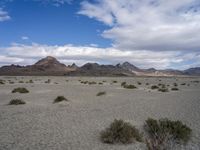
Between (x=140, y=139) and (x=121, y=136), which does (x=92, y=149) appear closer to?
(x=121, y=136)

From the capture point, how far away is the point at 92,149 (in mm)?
7664

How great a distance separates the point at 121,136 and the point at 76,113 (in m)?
5.66

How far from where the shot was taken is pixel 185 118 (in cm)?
1214

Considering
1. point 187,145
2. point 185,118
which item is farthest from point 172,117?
point 187,145

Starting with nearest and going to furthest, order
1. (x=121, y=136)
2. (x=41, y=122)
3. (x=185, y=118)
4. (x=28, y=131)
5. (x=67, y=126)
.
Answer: (x=121, y=136), (x=28, y=131), (x=67, y=126), (x=41, y=122), (x=185, y=118)

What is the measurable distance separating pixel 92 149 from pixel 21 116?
21.2ft

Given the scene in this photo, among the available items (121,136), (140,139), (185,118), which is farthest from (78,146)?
(185,118)

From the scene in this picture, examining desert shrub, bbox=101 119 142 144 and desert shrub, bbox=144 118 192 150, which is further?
desert shrub, bbox=101 119 142 144

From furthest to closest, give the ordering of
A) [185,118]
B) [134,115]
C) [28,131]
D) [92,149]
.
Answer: [134,115] → [185,118] → [28,131] → [92,149]

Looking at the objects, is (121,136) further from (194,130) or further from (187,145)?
(194,130)

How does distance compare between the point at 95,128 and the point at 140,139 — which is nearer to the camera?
the point at 140,139

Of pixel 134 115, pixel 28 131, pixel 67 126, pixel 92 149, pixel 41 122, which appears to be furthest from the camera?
pixel 134 115

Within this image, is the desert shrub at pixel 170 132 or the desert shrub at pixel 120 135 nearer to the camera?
the desert shrub at pixel 170 132

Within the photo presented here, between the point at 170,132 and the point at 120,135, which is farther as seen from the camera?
the point at 170,132
